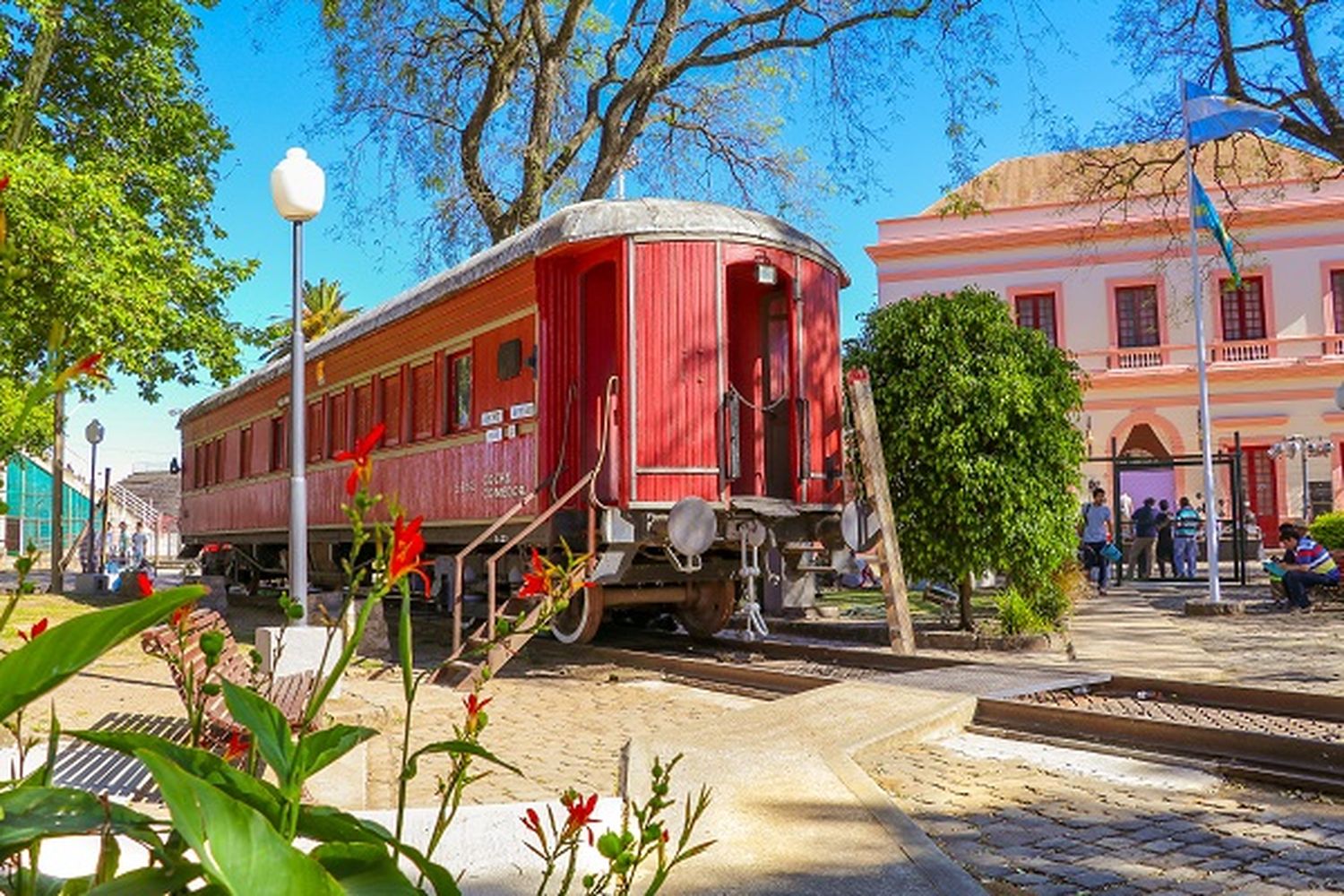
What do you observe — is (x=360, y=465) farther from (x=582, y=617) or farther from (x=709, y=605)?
(x=709, y=605)

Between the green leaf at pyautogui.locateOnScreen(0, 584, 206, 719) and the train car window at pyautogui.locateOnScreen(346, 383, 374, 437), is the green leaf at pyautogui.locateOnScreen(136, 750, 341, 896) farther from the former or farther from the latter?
the train car window at pyautogui.locateOnScreen(346, 383, 374, 437)

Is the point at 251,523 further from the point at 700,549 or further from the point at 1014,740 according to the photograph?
the point at 1014,740

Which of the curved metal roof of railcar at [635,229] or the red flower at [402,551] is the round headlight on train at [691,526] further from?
the red flower at [402,551]

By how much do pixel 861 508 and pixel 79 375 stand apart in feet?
29.5

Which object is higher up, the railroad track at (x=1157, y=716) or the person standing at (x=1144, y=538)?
the person standing at (x=1144, y=538)

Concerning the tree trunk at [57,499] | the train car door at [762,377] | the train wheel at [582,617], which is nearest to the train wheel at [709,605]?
the train car door at [762,377]

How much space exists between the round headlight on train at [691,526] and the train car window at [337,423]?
653 cm

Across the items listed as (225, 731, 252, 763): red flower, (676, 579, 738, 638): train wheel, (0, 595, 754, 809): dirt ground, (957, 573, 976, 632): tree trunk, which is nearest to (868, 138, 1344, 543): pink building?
(957, 573, 976, 632): tree trunk

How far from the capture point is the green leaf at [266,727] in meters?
0.90

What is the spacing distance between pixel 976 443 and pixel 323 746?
10124 mm

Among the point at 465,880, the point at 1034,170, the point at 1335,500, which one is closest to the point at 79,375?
the point at 465,880

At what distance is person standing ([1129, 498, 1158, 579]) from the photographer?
65.8 feet

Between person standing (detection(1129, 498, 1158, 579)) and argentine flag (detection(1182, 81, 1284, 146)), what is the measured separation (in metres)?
7.10

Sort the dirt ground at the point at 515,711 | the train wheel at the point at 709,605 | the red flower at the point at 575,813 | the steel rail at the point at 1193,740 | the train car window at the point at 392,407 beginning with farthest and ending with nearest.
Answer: the train car window at the point at 392,407 → the train wheel at the point at 709,605 → the dirt ground at the point at 515,711 → the steel rail at the point at 1193,740 → the red flower at the point at 575,813
